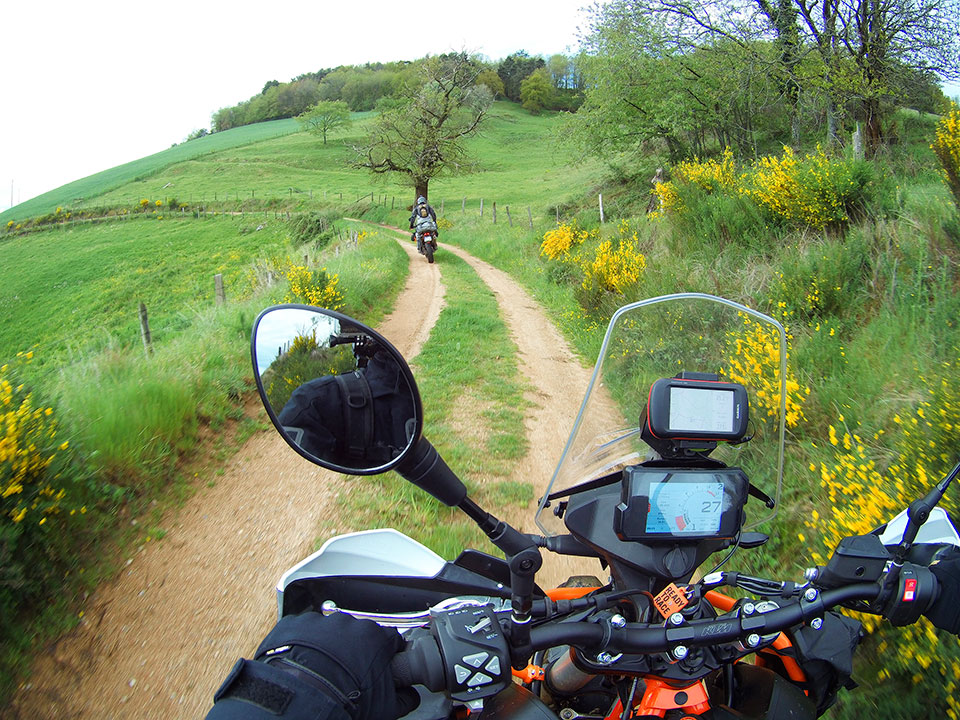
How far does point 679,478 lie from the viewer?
1.41 meters

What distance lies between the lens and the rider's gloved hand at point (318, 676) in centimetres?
95

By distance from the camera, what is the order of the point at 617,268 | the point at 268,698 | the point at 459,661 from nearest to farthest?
the point at 268,698
the point at 459,661
the point at 617,268

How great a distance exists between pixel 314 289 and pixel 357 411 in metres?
8.00

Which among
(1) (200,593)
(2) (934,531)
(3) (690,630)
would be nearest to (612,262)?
(1) (200,593)

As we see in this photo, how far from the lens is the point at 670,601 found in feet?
4.30

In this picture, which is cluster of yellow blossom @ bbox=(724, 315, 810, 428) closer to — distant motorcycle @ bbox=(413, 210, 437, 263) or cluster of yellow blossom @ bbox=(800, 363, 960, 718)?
cluster of yellow blossom @ bbox=(800, 363, 960, 718)

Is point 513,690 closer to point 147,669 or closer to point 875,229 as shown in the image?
point 147,669

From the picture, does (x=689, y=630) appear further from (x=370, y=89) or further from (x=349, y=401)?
(x=370, y=89)

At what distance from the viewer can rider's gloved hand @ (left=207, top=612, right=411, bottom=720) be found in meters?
0.95

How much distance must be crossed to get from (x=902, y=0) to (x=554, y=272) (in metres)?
9.17

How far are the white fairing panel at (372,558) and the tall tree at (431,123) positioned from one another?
3081 centimetres

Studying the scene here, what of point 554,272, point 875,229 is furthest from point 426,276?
point 875,229

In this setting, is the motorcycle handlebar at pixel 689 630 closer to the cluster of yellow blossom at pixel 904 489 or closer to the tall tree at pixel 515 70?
A: the cluster of yellow blossom at pixel 904 489

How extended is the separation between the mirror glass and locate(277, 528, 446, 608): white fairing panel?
1.42 feet
